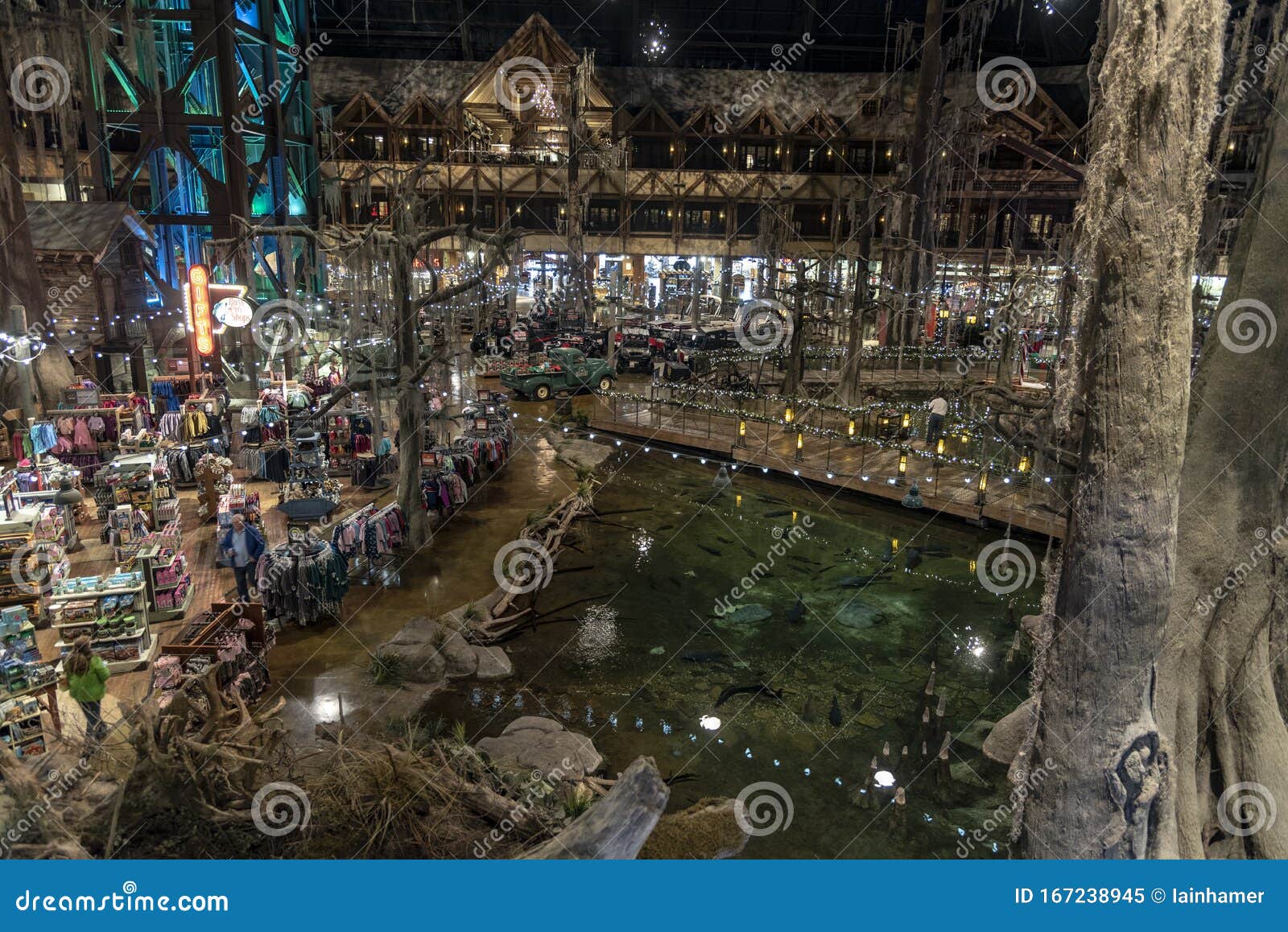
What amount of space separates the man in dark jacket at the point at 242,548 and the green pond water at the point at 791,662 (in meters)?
3.47

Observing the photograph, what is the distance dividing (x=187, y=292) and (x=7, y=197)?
4368 mm

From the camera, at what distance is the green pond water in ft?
28.8

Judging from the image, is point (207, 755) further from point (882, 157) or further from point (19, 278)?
point (882, 157)

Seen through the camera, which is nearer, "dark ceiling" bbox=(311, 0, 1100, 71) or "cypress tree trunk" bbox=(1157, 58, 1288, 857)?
"cypress tree trunk" bbox=(1157, 58, 1288, 857)

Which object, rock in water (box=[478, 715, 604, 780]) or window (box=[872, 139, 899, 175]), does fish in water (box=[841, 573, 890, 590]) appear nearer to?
rock in water (box=[478, 715, 604, 780])

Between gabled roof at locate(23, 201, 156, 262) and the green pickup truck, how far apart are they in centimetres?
1084

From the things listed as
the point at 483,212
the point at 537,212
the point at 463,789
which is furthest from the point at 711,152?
the point at 463,789

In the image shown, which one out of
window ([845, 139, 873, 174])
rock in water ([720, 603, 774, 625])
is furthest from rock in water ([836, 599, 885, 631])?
window ([845, 139, 873, 174])

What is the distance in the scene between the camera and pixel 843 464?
18.6 meters

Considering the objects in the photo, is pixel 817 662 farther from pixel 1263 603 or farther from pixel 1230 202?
pixel 1230 202

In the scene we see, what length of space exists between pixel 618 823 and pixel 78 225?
23301mm

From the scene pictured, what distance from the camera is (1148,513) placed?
177 inches

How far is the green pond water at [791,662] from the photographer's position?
8789mm

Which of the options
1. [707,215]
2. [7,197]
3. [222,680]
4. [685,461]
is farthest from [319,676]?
[707,215]
